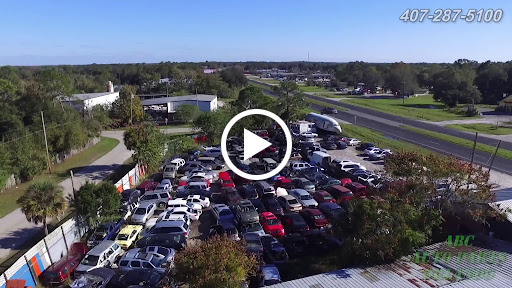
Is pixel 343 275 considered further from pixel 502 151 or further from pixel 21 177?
pixel 502 151

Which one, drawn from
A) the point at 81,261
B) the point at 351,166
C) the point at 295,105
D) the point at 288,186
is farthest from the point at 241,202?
the point at 295,105

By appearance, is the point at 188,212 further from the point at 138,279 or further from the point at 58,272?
the point at 58,272

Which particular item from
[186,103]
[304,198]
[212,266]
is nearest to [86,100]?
[186,103]

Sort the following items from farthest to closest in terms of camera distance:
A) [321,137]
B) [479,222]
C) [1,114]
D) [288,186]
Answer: [321,137], [1,114], [288,186], [479,222]

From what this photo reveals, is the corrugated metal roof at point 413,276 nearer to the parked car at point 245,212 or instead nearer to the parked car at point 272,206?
the parked car at point 245,212

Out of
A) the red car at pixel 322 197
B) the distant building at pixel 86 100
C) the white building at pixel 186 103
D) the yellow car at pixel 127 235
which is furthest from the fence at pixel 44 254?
the white building at pixel 186 103

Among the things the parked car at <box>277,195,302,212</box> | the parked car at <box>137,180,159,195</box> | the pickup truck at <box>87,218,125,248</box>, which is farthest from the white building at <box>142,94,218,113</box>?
the pickup truck at <box>87,218,125,248</box>
